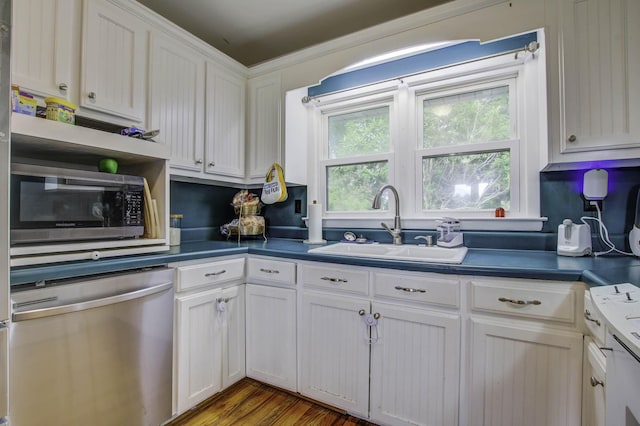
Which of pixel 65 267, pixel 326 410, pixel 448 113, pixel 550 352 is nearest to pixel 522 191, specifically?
pixel 448 113

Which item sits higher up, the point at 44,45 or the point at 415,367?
the point at 44,45

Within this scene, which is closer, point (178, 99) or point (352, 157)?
point (178, 99)

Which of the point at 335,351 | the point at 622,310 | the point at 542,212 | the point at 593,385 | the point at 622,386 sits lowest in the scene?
the point at 335,351

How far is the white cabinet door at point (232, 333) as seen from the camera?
1.68m

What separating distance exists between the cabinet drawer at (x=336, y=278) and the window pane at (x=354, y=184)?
0.82 m

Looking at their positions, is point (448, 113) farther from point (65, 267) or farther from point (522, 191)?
point (65, 267)

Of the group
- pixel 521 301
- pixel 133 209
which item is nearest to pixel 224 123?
pixel 133 209

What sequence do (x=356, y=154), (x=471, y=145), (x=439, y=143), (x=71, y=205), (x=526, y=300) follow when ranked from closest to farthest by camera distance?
1. (x=526, y=300)
2. (x=71, y=205)
3. (x=471, y=145)
4. (x=439, y=143)
5. (x=356, y=154)

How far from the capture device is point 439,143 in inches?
78.2

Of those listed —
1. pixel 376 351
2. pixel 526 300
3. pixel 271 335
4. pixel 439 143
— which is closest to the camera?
pixel 526 300

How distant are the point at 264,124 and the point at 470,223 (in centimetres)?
166

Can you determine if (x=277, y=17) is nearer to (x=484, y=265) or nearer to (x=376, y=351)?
(x=484, y=265)

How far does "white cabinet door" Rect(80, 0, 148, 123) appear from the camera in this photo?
144 centimetres

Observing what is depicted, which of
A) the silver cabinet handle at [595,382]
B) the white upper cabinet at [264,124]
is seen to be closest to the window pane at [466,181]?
the silver cabinet handle at [595,382]
